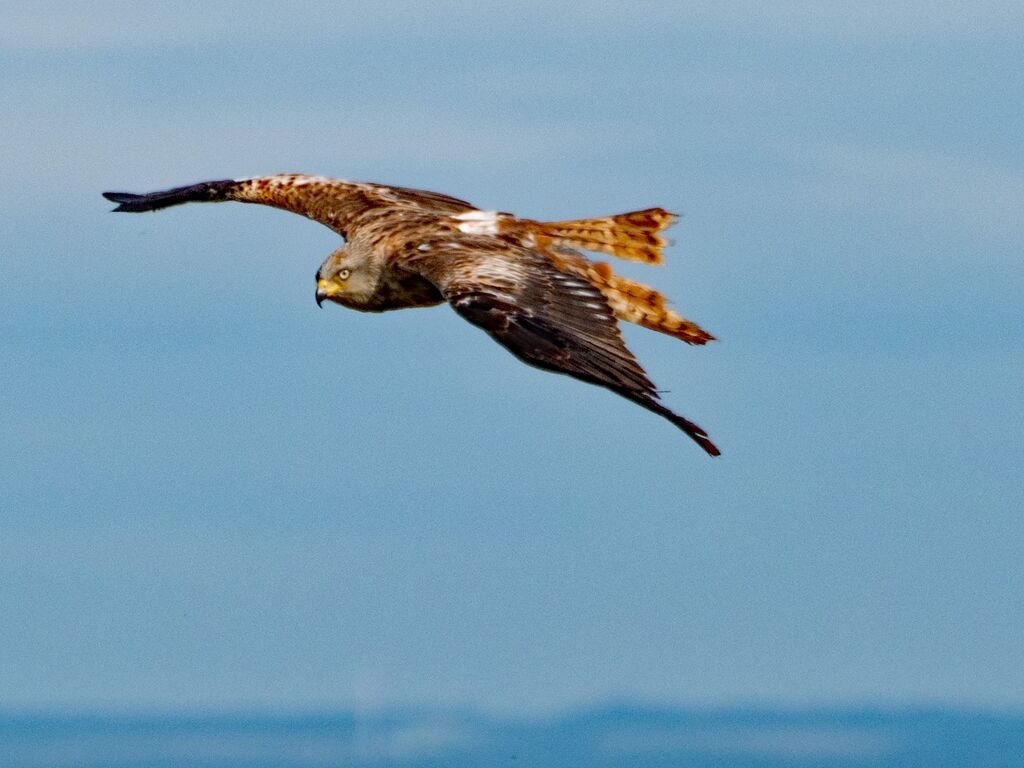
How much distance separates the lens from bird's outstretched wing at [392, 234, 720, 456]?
49.1 feet

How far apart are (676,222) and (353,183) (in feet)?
11.9

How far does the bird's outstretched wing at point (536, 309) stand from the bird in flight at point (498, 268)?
1 centimetres

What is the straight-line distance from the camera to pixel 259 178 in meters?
21.7

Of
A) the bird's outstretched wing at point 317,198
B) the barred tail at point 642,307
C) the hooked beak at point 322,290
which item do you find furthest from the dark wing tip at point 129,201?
the barred tail at point 642,307

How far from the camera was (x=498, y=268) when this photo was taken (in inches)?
675

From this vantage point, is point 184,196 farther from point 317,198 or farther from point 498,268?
point 498,268

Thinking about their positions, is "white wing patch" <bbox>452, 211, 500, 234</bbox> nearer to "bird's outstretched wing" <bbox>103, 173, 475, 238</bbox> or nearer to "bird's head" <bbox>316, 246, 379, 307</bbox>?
"bird's outstretched wing" <bbox>103, 173, 475, 238</bbox>

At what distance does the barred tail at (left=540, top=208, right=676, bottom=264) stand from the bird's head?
5.76 ft

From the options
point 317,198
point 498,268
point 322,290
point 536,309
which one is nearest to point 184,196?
point 317,198

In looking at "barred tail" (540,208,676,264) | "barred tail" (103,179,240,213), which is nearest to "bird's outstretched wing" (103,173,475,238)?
"barred tail" (103,179,240,213)

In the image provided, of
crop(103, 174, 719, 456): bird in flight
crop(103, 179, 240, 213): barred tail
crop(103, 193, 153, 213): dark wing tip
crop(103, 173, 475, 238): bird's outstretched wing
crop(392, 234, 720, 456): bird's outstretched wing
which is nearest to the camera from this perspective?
crop(392, 234, 720, 456): bird's outstretched wing

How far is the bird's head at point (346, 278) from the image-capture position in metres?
18.6

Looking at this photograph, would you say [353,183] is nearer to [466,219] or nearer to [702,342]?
[466,219]

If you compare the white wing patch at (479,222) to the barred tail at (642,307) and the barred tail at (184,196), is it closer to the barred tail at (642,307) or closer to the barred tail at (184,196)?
the barred tail at (642,307)
